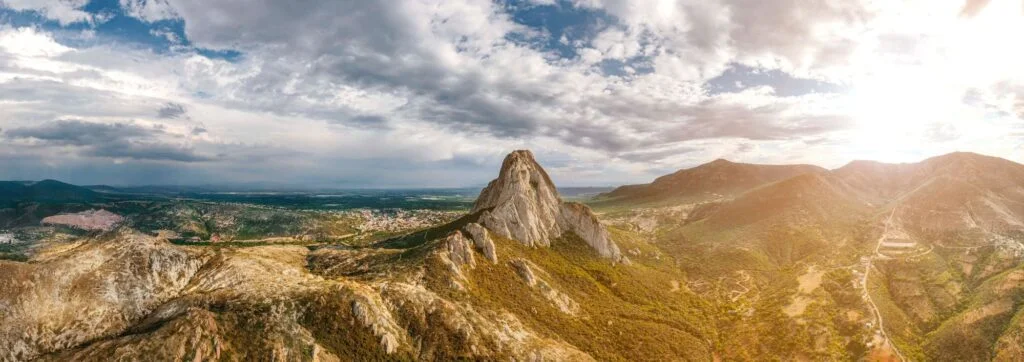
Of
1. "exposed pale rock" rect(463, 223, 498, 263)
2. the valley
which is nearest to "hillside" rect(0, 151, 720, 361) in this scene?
the valley

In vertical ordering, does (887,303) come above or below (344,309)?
below

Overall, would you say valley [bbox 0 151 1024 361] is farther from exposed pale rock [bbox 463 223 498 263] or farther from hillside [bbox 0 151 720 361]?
exposed pale rock [bbox 463 223 498 263]

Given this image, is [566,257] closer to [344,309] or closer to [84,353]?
[344,309]

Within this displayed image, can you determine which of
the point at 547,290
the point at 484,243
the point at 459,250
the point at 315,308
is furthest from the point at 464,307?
the point at 547,290

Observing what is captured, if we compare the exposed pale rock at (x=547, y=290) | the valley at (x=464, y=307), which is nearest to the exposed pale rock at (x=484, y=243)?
the valley at (x=464, y=307)

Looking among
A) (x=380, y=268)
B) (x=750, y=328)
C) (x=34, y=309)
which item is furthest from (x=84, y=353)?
(x=750, y=328)

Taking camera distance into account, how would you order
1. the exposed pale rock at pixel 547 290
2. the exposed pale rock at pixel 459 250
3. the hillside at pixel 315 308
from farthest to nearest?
1. the exposed pale rock at pixel 547 290
2. the exposed pale rock at pixel 459 250
3. the hillside at pixel 315 308

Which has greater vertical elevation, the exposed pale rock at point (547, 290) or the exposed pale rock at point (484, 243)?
the exposed pale rock at point (484, 243)

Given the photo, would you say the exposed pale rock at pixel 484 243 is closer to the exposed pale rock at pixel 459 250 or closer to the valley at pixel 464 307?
the valley at pixel 464 307
